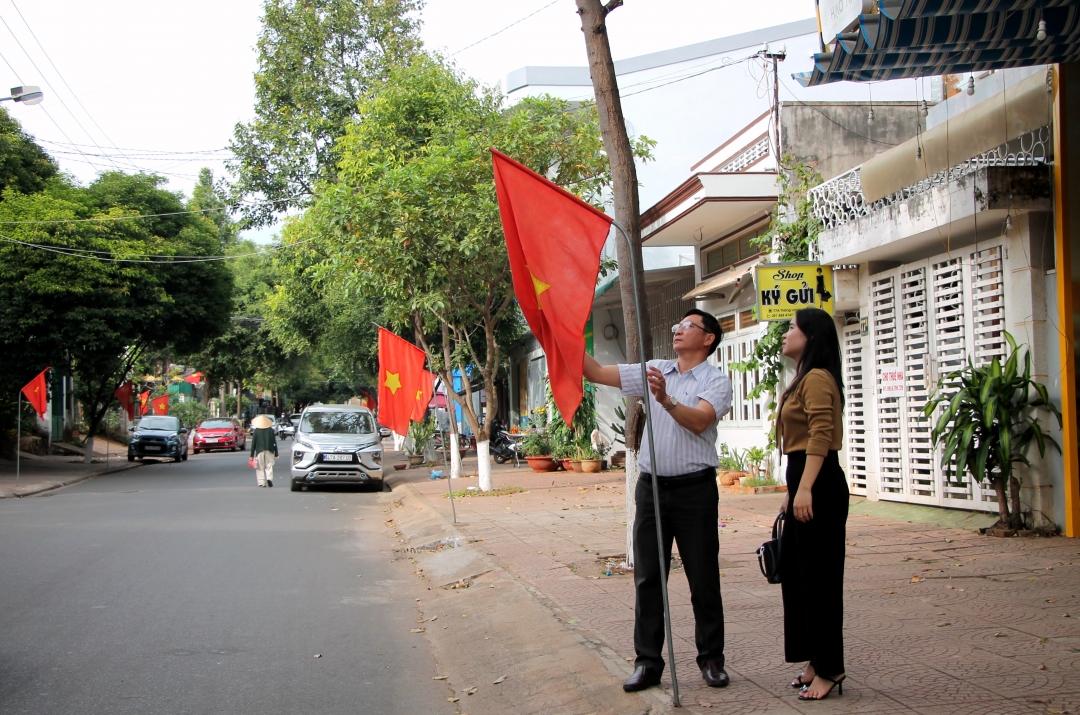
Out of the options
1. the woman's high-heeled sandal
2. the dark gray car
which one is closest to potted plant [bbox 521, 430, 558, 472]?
the dark gray car

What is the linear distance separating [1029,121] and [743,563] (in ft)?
16.7

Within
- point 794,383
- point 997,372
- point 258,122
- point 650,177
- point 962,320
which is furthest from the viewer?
point 258,122

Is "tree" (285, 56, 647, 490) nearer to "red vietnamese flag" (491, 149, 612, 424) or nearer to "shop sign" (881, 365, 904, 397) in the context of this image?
"shop sign" (881, 365, 904, 397)

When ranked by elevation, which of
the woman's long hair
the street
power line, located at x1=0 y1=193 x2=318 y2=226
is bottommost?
the street

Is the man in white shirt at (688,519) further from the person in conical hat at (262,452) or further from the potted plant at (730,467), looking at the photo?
the person in conical hat at (262,452)

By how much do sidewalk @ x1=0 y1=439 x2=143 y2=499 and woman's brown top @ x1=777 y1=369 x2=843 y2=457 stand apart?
58.8 feet

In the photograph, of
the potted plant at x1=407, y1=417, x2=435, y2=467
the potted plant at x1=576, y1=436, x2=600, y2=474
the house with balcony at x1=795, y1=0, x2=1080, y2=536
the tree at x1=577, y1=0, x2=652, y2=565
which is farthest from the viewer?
the potted plant at x1=407, y1=417, x2=435, y2=467

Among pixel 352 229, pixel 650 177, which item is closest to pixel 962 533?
pixel 352 229

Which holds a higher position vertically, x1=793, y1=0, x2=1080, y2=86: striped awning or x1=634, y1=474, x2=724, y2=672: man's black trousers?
x1=793, y1=0, x2=1080, y2=86: striped awning

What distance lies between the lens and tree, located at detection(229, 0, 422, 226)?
1088 inches

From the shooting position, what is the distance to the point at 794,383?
433cm

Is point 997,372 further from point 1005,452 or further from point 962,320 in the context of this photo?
point 962,320

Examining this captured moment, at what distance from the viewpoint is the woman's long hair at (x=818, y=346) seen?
4.25 meters

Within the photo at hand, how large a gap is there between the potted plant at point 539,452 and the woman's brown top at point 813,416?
17322 millimetres
